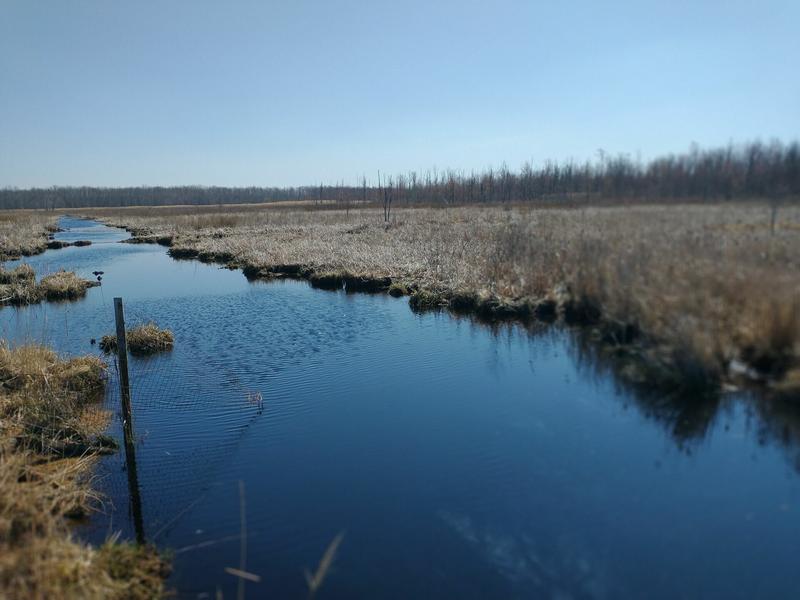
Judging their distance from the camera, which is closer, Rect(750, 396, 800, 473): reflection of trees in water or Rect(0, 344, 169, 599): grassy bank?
Rect(0, 344, 169, 599): grassy bank

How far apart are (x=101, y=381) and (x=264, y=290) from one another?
1060 cm

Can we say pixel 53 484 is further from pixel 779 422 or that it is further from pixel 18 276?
pixel 18 276

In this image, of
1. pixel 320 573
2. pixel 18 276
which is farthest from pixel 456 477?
pixel 18 276

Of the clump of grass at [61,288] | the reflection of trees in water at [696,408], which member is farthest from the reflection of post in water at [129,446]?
the clump of grass at [61,288]

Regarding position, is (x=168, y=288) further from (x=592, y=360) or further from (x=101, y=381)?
(x=592, y=360)

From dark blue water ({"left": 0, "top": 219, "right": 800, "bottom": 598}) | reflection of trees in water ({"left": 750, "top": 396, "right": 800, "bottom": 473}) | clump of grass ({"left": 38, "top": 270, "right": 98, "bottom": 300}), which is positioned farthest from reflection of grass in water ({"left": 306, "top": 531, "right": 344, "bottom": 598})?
clump of grass ({"left": 38, "top": 270, "right": 98, "bottom": 300})

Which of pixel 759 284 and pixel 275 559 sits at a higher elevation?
pixel 759 284

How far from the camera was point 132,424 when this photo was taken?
27.2 feet

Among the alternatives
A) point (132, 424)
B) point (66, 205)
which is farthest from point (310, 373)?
point (66, 205)

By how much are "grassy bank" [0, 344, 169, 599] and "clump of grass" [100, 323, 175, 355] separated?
1818 mm

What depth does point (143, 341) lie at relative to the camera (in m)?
12.6

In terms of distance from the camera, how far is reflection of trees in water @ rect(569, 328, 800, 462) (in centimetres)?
695

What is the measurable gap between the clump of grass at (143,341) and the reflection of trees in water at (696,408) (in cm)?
942

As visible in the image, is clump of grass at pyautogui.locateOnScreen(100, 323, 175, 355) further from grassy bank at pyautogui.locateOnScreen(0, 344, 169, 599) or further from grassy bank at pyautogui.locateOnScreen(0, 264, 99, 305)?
grassy bank at pyautogui.locateOnScreen(0, 264, 99, 305)
